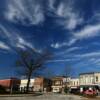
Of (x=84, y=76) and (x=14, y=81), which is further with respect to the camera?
(x=14, y=81)

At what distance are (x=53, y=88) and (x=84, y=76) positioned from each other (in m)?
31.3

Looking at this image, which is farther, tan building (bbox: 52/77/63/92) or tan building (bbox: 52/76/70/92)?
tan building (bbox: 52/77/63/92)

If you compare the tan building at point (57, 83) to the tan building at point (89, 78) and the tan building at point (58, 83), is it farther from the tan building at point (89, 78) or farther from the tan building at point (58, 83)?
the tan building at point (89, 78)

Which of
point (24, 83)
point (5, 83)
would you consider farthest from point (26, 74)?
point (24, 83)

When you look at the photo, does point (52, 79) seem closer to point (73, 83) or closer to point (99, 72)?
point (73, 83)

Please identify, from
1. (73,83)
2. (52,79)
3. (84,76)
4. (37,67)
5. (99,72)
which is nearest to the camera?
(37,67)

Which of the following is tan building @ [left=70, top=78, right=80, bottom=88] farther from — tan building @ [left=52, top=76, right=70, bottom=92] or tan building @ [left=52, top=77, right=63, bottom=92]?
tan building @ [left=52, top=77, right=63, bottom=92]

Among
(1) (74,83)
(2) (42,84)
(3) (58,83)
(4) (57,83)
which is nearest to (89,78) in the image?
(1) (74,83)

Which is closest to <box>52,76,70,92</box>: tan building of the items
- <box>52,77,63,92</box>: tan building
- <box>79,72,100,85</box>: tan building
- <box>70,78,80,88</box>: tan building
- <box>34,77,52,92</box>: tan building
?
<box>52,77,63,92</box>: tan building

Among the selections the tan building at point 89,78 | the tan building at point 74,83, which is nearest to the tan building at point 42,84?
the tan building at point 74,83

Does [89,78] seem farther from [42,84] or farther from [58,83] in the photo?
[42,84]

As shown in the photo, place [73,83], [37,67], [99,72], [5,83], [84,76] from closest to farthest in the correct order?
[37,67]
[99,72]
[84,76]
[73,83]
[5,83]

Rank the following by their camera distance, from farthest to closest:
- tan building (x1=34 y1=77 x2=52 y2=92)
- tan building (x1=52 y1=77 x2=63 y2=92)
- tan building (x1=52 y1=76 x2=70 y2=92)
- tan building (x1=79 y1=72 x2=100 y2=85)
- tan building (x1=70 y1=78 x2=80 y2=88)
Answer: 1. tan building (x1=34 y1=77 x2=52 y2=92)
2. tan building (x1=52 y1=77 x2=63 y2=92)
3. tan building (x1=52 y1=76 x2=70 y2=92)
4. tan building (x1=70 y1=78 x2=80 y2=88)
5. tan building (x1=79 y1=72 x2=100 y2=85)

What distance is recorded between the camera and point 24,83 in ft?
490
